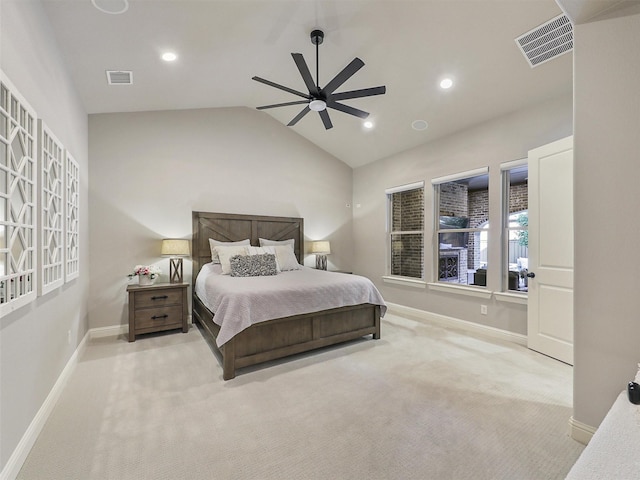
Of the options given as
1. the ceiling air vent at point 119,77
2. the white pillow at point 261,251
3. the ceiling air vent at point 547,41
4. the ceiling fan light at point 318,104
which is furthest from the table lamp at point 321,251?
the ceiling air vent at point 547,41

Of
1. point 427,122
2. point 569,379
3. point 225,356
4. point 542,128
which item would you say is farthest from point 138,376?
point 542,128

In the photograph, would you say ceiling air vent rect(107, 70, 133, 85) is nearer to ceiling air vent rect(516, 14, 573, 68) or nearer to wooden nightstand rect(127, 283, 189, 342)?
wooden nightstand rect(127, 283, 189, 342)

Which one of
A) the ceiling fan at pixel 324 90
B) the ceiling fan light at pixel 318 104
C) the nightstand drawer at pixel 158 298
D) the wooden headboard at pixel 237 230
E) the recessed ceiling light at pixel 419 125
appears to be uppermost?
the recessed ceiling light at pixel 419 125

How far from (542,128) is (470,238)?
166cm

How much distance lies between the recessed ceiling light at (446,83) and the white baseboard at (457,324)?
3036 millimetres

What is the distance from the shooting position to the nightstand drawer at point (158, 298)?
382 centimetres

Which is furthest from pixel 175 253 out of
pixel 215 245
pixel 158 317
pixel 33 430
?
pixel 33 430

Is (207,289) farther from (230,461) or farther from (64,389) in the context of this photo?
(230,461)

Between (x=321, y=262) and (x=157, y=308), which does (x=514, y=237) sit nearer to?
→ (x=321, y=262)

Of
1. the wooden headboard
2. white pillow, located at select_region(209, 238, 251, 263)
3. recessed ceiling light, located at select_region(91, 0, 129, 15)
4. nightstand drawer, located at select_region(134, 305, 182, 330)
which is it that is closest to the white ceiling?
recessed ceiling light, located at select_region(91, 0, 129, 15)

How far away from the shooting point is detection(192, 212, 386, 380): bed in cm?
292

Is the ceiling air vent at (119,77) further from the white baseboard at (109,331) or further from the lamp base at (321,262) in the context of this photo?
the lamp base at (321,262)

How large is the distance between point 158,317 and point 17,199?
2452mm

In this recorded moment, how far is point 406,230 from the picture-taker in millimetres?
5449
